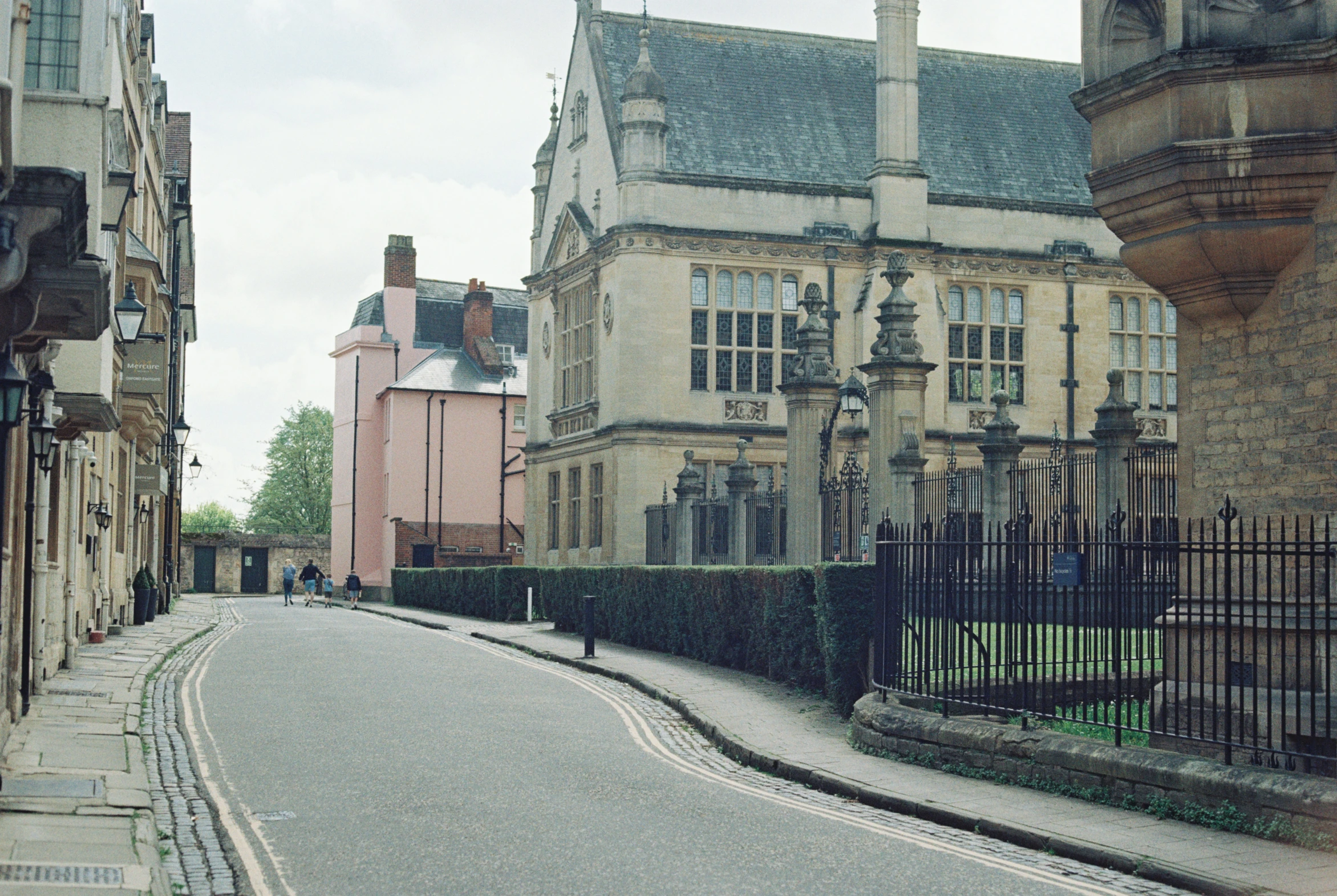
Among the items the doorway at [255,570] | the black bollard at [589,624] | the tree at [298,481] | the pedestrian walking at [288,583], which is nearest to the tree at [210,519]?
the tree at [298,481]

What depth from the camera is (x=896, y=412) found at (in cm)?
2202

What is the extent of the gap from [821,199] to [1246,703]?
87.0ft

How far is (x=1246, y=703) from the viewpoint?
11.5m

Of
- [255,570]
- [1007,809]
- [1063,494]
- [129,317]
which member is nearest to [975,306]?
[1063,494]

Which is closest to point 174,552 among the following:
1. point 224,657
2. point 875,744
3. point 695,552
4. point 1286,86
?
point 695,552

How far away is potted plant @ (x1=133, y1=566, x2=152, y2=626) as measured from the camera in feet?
107

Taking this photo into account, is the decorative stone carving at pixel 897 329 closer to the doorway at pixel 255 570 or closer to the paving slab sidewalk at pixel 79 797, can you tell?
the paving slab sidewalk at pixel 79 797

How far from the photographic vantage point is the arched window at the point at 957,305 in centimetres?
3791

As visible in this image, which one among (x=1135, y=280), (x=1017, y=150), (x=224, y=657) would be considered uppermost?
(x=1017, y=150)

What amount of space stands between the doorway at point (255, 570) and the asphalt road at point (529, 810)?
54.4 meters

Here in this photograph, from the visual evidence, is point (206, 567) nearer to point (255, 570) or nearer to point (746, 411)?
point (255, 570)

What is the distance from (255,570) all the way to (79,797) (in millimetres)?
62899

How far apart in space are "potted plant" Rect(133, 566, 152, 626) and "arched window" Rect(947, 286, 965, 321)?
803 inches

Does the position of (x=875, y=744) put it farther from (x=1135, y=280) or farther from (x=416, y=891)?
(x=1135, y=280)
